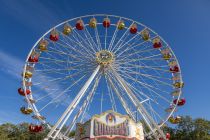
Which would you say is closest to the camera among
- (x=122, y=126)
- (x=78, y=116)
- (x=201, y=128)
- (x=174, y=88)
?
(x=122, y=126)

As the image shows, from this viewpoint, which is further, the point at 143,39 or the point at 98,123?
the point at 143,39

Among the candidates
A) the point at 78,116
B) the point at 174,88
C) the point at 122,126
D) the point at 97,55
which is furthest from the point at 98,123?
the point at 174,88

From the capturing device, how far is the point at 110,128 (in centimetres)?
2178

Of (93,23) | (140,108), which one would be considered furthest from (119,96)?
(93,23)

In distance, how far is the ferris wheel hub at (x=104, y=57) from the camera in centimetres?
2603

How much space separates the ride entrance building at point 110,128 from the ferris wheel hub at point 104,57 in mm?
5277

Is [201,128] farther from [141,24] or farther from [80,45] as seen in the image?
[80,45]

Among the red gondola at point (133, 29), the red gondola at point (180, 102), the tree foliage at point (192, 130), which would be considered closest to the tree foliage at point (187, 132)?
the tree foliage at point (192, 130)

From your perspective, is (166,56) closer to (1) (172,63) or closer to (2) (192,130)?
(1) (172,63)

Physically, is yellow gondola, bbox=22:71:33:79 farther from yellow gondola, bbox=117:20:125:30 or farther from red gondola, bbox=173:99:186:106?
red gondola, bbox=173:99:186:106

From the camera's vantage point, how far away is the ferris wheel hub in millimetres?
26031

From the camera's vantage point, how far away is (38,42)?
26609 millimetres

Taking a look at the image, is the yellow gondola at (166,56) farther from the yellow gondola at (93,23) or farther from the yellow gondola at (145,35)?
the yellow gondola at (93,23)

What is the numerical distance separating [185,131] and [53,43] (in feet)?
135
